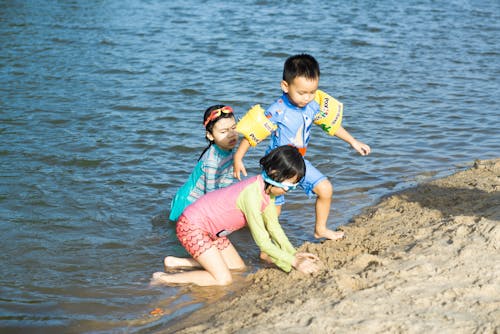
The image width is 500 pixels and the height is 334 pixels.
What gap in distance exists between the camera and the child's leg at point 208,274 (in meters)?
4.83

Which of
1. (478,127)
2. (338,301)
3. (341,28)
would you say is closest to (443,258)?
(338,301)

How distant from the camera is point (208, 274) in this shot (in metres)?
4.88

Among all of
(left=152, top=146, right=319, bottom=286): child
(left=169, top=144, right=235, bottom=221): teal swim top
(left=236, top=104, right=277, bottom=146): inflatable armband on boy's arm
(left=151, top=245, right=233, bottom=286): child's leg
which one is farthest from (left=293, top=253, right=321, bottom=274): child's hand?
(left=169, top=144, right=235, bottom=221): teal swim top

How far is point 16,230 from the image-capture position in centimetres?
586

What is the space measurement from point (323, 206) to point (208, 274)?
103 cm

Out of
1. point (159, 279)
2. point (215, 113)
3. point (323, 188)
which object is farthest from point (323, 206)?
point (159, 279)

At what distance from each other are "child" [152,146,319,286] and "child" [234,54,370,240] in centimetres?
37

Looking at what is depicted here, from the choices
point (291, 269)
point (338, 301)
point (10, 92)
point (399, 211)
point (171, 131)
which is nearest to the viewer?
point (338, 301)

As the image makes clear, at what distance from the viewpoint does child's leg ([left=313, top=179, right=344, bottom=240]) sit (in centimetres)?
507

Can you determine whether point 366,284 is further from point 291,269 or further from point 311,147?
point 311,147

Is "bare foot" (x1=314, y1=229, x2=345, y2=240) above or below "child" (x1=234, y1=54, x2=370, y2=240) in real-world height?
below

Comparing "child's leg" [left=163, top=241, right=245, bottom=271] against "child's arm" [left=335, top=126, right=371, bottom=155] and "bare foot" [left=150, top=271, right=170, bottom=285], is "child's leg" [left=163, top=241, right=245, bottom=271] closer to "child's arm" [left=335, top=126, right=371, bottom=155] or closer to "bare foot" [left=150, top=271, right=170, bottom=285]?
"bare foot" [left=150, top=271, right=170, bottom=285]

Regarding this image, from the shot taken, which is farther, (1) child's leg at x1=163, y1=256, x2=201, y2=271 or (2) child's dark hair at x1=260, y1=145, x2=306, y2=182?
(1) child's leg at x1=163, y1=256, x2=201, y2=271

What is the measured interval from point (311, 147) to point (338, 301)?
434 centimetres
